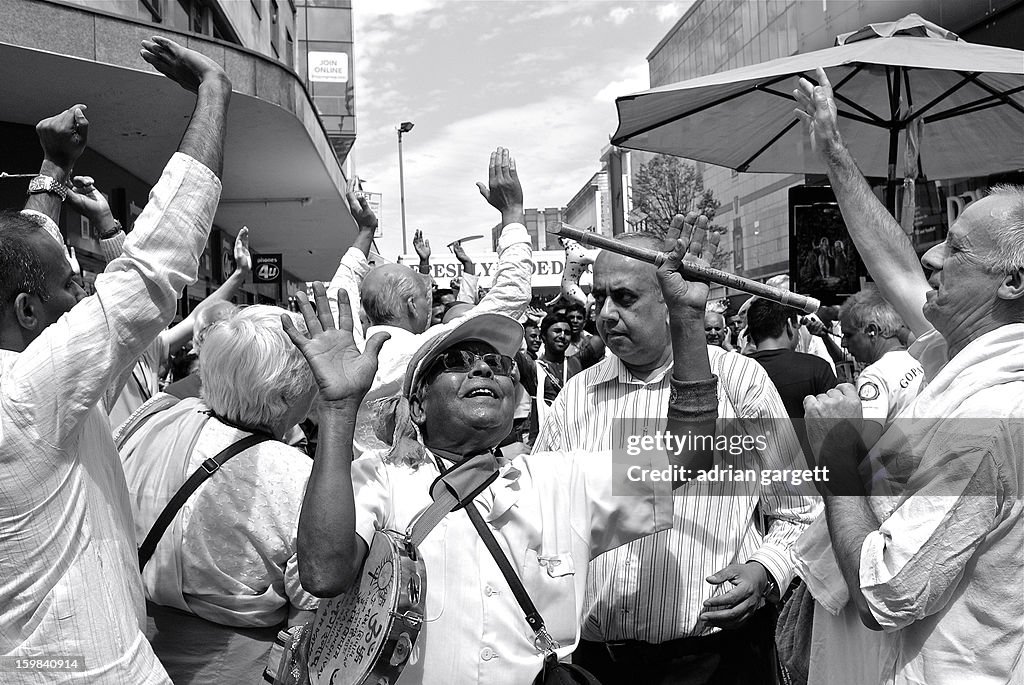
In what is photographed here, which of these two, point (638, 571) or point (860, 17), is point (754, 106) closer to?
point (638, 571)

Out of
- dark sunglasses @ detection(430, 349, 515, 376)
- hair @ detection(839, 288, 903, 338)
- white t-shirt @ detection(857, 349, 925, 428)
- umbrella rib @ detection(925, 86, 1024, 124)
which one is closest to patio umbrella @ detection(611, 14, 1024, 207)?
umbrella rib @ detection(925, 86, 1024, 124)

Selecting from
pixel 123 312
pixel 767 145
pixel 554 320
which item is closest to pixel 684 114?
pixel 767 145

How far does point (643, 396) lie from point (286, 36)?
19.0 m

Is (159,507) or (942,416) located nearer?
(942,416)

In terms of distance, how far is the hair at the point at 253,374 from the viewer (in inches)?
110

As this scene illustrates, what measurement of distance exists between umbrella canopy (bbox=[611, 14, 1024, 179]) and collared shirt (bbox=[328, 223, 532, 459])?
2.71 feet

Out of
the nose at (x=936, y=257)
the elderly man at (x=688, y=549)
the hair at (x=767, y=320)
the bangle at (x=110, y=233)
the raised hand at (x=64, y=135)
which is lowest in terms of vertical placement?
the elderly man at (x=688, y=549)

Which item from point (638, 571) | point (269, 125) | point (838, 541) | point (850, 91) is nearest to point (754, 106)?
point (850, 91)

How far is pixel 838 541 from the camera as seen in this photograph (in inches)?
82.0

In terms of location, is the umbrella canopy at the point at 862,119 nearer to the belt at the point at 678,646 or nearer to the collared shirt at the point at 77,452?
the belt at the point at 678,646

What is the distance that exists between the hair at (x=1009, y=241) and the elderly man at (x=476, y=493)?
2.23ft

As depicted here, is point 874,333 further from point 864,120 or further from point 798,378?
point 864,120

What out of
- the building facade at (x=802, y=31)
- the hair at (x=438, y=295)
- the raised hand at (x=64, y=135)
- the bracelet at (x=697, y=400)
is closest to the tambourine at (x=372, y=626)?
the bracelet at (x=697, y=400)

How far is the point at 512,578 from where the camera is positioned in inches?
85.0
